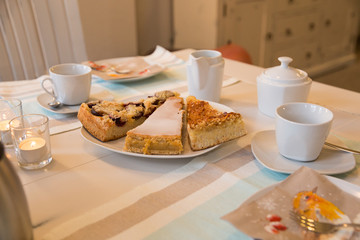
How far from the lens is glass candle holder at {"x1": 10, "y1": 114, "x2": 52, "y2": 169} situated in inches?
28.1

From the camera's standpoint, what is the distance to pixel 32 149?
2.35 ft

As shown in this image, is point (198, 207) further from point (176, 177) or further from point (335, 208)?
point (335, 208)

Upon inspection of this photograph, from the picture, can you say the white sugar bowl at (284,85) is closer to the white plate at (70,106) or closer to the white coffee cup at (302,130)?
the white coffee cup at (302,130)

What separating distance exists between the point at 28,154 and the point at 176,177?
319mm

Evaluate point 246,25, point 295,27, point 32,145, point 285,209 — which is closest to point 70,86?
point 32,145

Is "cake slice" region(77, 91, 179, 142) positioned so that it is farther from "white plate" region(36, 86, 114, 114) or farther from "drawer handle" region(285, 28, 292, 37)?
"drawer handle" region(285, 28, 292, 37)

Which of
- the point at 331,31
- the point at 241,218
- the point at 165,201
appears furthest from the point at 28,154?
the point at 331,31

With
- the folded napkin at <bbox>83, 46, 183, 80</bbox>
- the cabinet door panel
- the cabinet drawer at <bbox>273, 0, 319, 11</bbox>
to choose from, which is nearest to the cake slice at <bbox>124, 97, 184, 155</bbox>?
the folded napkin at <bbox>83, 46, 183, 80</bbox>

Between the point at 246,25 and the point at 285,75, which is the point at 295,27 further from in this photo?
the point at 285,75

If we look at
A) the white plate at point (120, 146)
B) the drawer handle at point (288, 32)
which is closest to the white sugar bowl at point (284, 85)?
the white plate at point (120, 146)

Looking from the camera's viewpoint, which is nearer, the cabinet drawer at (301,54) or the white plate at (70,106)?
the white plate at (70,106)

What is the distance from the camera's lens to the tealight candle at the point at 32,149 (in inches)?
28.1

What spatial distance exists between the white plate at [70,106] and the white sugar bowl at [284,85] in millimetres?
484

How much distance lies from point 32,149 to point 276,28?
9.01 feet
